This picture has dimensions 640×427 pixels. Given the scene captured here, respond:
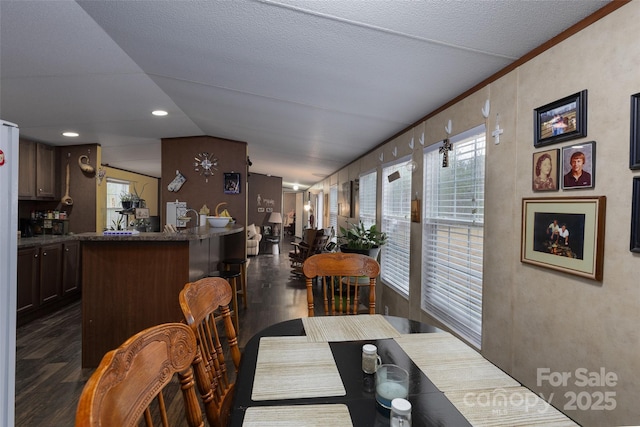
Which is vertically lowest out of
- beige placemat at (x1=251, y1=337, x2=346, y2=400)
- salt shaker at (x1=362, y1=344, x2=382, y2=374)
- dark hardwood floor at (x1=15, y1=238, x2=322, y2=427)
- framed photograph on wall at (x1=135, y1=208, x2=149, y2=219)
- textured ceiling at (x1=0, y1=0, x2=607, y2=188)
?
dark hardwood floor at (x1=15, y1=238, x2=322, y2=427)

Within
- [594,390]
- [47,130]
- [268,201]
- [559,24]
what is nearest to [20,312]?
[47,130]

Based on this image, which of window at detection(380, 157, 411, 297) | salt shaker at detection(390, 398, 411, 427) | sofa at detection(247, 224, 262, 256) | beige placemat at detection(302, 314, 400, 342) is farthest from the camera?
sofa at detection(247, 224, 262, 256)

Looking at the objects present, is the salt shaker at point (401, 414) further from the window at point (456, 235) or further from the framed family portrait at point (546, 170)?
the window at point (456, 235)

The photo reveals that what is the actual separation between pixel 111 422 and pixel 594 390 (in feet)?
5.69

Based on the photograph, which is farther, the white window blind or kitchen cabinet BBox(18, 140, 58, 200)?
the white window blind

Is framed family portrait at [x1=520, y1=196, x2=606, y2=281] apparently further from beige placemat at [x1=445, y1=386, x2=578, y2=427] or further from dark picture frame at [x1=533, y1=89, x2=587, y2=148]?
beige placemat at [x1=445, y1=386, x2=578, y2=427]

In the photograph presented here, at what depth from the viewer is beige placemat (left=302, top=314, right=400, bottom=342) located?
144cm

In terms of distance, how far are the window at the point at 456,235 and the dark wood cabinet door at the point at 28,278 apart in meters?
4.29

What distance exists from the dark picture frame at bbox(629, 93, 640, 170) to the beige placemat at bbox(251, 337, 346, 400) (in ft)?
4.28

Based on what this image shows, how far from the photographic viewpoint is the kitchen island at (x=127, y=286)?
267 cm

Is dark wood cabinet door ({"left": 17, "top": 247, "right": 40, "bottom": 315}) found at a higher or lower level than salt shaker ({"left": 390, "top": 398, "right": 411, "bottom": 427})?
lower

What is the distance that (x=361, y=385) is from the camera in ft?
3.48

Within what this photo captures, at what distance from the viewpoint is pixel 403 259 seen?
3.51 metres

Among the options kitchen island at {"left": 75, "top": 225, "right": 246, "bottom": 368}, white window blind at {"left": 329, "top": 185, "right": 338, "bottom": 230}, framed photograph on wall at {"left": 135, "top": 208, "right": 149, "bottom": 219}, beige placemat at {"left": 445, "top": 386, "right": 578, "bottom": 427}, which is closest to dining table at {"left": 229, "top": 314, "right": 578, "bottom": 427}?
beige placemat at {"left": 445, "top": 386, "right": 578, "bottom": 427}
